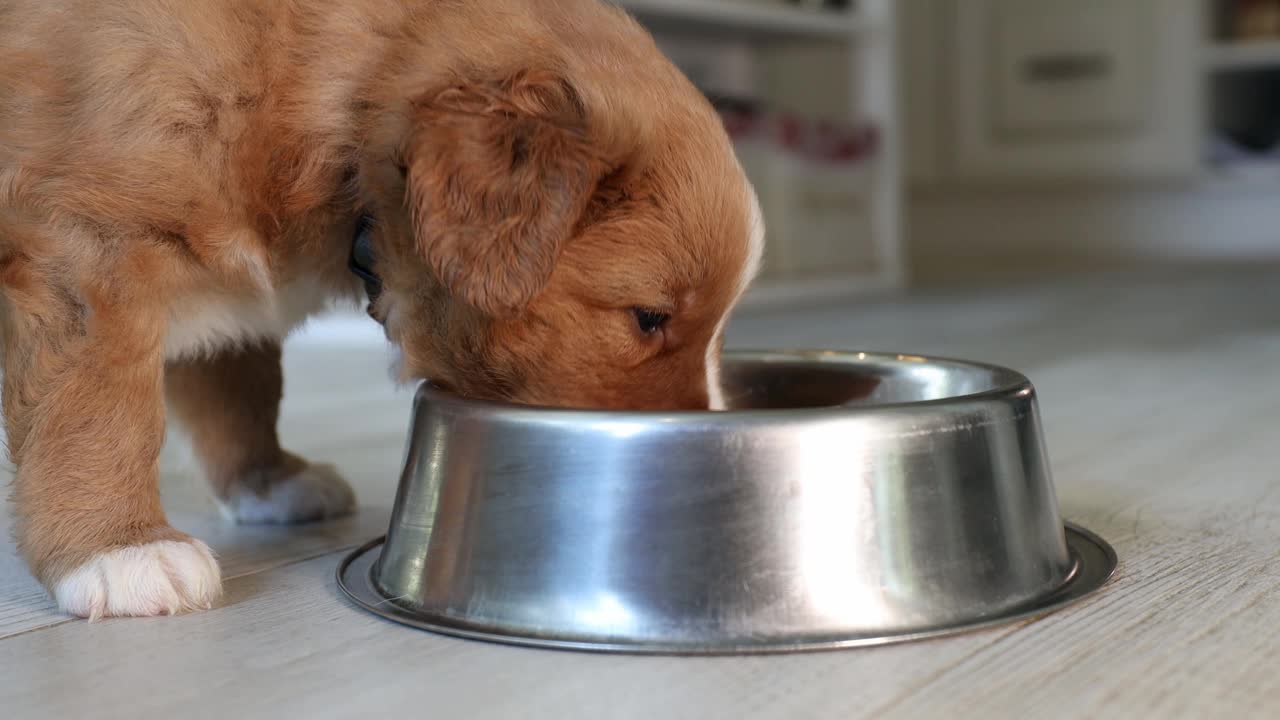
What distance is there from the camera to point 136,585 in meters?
1.40

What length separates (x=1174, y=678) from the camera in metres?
1.15

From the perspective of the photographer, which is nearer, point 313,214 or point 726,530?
point 726,530

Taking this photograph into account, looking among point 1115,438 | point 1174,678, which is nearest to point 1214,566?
point 1174,678

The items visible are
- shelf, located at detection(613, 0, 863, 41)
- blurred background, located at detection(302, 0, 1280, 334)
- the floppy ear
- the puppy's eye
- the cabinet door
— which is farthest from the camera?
the cabinet door

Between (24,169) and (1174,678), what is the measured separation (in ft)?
3.87

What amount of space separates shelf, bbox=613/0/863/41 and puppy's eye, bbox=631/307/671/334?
10.3 ft

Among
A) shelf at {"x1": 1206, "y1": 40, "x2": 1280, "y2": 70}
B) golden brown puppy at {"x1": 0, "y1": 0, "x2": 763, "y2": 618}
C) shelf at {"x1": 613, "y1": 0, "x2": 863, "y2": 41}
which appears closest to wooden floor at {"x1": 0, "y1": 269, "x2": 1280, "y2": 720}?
golden brown puppy at {"x1": 0, "y1": 0, "x2": 763, "y2": 618}

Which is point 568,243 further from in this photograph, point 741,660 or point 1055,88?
point 1055,88

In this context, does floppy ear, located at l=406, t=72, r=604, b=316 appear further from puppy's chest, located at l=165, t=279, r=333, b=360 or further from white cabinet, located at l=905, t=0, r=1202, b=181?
white cabinet, located at l=905, t=0, r=1202, b=181

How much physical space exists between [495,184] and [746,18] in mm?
3935

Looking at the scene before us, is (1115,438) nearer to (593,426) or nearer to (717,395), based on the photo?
(717,395)

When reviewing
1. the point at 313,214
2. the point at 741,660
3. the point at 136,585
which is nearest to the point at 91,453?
the point at 136,585

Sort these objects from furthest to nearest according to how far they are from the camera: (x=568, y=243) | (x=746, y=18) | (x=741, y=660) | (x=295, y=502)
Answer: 1. (x=746, y=18)
2. (x=295, y=502)
3. (x=568, y=243)
4. (x=741, y=660)

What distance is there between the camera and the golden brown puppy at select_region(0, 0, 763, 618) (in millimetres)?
1408
